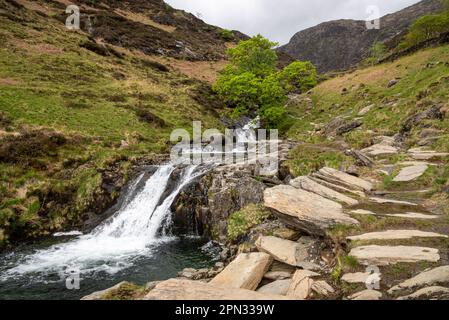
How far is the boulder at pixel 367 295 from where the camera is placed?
276 inches

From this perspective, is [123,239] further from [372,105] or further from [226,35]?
[226,35]

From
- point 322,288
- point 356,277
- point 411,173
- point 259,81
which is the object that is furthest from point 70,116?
point 356,277

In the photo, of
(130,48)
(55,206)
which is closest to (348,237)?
(55,206)

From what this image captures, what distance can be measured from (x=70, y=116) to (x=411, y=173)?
2996 centimetres

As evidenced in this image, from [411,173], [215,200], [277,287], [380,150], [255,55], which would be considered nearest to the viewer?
[277,287]

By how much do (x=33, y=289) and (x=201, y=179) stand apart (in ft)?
36.3

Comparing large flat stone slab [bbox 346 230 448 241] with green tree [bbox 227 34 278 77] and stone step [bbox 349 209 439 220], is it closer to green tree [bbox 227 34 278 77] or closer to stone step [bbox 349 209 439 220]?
stone step [bbox 349 209 439 220]

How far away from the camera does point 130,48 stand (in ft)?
211

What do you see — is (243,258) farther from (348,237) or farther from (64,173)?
(64,173)

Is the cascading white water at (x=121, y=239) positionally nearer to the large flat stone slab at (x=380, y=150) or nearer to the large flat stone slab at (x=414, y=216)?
the large flat stone slab at (x=380, y=150)

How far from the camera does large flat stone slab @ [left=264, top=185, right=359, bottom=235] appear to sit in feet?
34.6

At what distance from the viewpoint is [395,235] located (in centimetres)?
927

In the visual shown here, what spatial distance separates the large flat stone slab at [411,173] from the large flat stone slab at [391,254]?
6286 millimetres

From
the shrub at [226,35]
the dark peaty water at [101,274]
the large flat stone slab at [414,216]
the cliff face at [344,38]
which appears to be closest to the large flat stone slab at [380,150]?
the large flat stone slab at [414,216]
